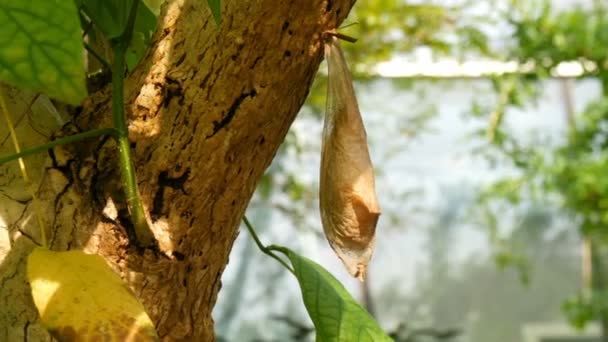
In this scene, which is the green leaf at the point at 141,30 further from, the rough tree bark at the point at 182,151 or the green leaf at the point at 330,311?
the green leaf at the point at 330,311

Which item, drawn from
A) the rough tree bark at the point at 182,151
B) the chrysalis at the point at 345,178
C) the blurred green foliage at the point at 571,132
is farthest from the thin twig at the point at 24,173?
the blurred green foliage at the point at 571,132

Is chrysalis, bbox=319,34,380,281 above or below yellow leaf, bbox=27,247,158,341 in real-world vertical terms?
above

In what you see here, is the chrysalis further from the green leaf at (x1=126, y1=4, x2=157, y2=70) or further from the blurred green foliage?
the blurred green foliage

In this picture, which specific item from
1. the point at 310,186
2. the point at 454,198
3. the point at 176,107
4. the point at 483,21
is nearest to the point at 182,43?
the point at 176,107

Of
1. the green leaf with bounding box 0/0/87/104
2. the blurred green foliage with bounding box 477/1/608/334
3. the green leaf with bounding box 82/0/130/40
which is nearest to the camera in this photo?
the green leaf with bounding box 0/0/87/104

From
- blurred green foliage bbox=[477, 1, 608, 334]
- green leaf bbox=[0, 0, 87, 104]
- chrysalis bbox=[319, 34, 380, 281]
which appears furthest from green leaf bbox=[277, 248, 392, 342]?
blurred green foliage bbox=[477, 1, 608, 334]

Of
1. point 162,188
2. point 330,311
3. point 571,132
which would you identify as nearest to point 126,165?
point 162,188
